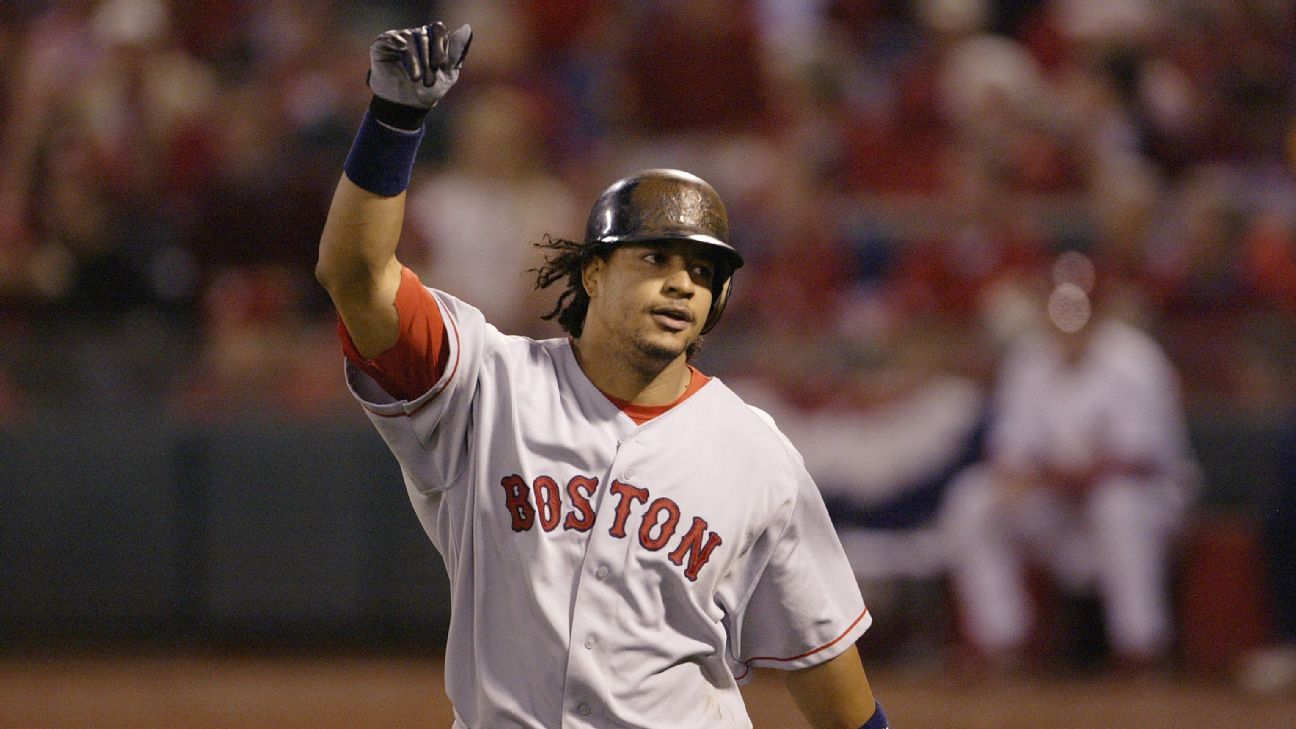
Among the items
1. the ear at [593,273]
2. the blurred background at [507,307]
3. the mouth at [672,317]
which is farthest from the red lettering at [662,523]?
the blurred background at [507,307]

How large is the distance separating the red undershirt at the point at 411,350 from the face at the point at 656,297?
0.29m

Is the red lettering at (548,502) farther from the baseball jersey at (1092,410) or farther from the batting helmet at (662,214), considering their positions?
the baseball jersey at (1092,410)

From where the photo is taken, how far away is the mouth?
2.46 meters

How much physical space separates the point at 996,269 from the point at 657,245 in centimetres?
518

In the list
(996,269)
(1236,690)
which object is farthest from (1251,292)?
(1236,690)

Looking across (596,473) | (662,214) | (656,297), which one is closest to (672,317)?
(656,297)

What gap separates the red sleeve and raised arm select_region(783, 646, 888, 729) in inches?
33.3

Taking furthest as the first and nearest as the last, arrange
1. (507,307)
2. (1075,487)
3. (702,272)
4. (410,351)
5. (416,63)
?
(507,307) < (1075,487) < (702,272) < (410,351) < (416,63)

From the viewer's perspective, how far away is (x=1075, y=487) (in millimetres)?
6801

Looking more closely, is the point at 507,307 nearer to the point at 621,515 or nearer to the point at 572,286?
the point at 572,286

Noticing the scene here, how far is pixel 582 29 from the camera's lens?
8.99 metres

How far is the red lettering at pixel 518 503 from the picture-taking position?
2406 mm

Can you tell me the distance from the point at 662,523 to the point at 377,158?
709 mm

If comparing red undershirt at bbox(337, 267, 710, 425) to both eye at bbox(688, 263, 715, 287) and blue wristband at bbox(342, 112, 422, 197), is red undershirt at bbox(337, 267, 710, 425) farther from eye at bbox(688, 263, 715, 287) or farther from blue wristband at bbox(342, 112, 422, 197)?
eye at bbox(688, 263, 715, 287)
